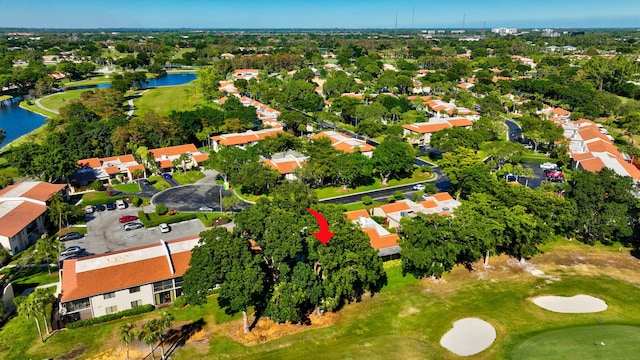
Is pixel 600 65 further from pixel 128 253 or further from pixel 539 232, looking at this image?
pixel 128 253

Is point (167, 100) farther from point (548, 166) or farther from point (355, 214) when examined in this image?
point (548, 166)

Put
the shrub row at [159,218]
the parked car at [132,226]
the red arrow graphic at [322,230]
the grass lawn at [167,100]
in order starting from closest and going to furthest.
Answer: the red arrow graphic at [322,230] < the parked car at [132,226] < the shrub row at [159,218] < the grass lawn at [167,100]

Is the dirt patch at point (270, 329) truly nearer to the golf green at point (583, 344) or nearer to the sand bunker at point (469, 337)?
the sand bunker at point (469, 337)

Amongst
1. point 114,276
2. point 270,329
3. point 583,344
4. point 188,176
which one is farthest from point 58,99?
point 583,344

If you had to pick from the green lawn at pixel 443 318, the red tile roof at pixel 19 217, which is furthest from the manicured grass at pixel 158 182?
the green lawn at pixel 443 318

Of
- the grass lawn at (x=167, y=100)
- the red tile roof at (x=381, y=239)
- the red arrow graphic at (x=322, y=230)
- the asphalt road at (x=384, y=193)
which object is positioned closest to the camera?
the red arrow graphic at (x=322, y=230)

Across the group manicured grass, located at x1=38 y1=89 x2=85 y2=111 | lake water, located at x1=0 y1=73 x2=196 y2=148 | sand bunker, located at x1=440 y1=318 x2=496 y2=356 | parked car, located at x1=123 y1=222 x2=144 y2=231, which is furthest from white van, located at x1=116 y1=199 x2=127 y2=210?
manicured grass, located at x1=38 y1=89 x2=85 y2=111
